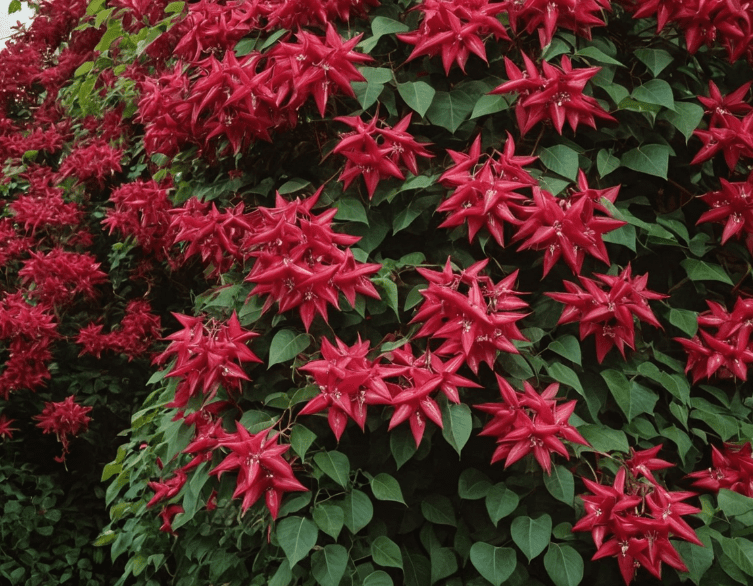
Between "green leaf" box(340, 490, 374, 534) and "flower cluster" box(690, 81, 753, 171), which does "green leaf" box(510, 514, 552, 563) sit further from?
"flower cluster" box(690, 81, 753, 171)

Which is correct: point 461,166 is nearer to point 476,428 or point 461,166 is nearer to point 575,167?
point 575,167

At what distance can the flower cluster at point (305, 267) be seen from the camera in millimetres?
1539

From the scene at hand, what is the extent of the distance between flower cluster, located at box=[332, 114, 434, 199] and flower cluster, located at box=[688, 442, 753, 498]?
976mm

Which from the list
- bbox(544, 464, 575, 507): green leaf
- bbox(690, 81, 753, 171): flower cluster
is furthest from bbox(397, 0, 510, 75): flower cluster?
bbox(544, 464, 575, 507): green leaf

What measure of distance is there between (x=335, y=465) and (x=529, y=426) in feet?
1.35

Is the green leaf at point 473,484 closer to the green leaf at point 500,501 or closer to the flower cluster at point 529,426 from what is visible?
the green leaf at point 500,501

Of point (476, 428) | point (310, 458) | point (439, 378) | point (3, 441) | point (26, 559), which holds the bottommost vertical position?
point (26, 559)

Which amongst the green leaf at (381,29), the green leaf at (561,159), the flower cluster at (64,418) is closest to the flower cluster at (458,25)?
the green leaf at (381,29)

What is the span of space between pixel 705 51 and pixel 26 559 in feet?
11.1

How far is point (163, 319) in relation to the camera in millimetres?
3615

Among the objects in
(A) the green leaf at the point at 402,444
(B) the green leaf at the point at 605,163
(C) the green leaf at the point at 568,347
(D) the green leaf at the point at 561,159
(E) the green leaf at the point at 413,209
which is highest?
(E) the green leaf at the point at 413,209

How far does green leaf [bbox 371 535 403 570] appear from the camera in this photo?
1.63 meters

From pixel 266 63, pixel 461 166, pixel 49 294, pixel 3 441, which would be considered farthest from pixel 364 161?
pixel 3 441

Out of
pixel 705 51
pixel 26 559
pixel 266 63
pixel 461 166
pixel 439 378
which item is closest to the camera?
pixel 439 378
